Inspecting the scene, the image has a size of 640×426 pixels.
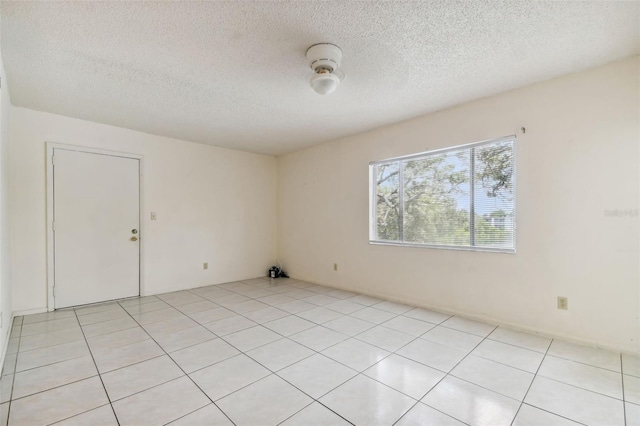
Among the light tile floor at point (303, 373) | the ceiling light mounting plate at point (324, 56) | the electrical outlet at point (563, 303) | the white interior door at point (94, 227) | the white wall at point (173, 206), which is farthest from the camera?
the white interior door at point (94, 227)

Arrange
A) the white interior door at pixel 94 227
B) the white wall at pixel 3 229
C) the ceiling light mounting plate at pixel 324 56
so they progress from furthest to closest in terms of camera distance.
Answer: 1. the white interior door at pixel 94 227
2. the white wall at pixel 3 229
3. the ceiling light mounting plate at pixel 324 56

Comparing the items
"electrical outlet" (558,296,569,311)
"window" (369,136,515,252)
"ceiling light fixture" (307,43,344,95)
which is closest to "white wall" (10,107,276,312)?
"window" (369,136,515,252)

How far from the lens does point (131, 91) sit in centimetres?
284

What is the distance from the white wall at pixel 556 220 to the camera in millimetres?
2340

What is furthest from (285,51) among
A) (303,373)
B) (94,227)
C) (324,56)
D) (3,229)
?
(94,227)

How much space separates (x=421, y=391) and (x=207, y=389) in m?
1.38

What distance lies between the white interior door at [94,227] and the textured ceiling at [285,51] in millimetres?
748

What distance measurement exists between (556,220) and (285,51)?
9.09 feet

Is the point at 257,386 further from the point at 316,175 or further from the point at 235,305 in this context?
the point at 316,175

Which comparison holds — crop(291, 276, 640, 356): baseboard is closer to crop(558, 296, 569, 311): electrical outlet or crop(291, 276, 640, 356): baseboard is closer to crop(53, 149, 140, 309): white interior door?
crop(558, 296, 569, 311): electrical outlet

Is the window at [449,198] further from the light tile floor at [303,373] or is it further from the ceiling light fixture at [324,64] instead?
the ceiling light fixture at [324,64]

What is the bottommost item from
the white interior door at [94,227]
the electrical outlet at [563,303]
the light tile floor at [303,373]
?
the light tile floor at [303,373]

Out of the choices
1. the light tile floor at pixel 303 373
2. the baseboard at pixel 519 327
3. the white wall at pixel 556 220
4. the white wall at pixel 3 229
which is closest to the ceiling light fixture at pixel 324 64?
the white wall at pixel 556 220

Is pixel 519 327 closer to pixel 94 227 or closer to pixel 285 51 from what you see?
pixel 285 51
